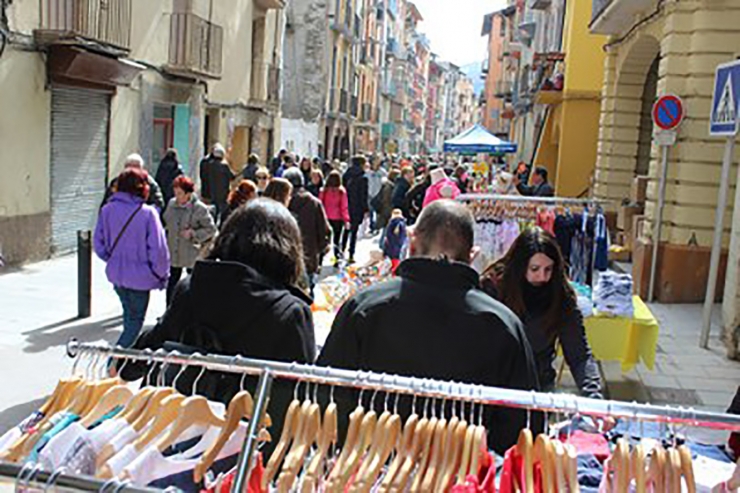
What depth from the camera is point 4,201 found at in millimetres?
10844

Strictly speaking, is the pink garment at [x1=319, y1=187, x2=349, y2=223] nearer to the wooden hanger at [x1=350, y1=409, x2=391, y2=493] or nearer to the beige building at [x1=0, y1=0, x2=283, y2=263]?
the beige building at [x1=0, y1=0, x2=283, y2=263]

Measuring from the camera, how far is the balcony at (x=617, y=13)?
1288cm

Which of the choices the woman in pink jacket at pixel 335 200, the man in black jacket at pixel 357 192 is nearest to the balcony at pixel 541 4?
the man in black jacket at pixel 357 192

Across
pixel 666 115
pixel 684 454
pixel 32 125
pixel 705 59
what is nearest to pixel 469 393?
pixel 684 454

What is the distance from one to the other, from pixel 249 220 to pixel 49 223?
32.1 ft

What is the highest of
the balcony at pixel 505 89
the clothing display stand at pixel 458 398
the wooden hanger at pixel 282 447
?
the balcony at pixel 505 89

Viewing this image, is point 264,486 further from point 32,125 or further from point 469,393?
point 32,125

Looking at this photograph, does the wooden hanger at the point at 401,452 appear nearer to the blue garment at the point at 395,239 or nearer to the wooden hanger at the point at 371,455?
the wooden hanger at the point at 371,455

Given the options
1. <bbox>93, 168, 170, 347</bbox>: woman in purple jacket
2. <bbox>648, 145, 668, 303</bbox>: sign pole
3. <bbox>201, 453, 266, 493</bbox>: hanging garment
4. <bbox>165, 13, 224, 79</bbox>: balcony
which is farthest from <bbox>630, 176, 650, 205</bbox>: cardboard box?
<bbox>201, 453, 266, 493</bbox>: hanging garment

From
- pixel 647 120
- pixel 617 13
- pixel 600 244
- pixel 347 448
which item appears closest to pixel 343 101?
pixel 647 120

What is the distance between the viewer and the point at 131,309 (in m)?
6.50

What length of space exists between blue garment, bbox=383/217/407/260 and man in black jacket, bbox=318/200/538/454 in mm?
5875

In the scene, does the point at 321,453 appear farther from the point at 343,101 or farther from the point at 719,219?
the point at 343,101

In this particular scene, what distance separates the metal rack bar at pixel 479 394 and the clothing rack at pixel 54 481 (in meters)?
0.54
